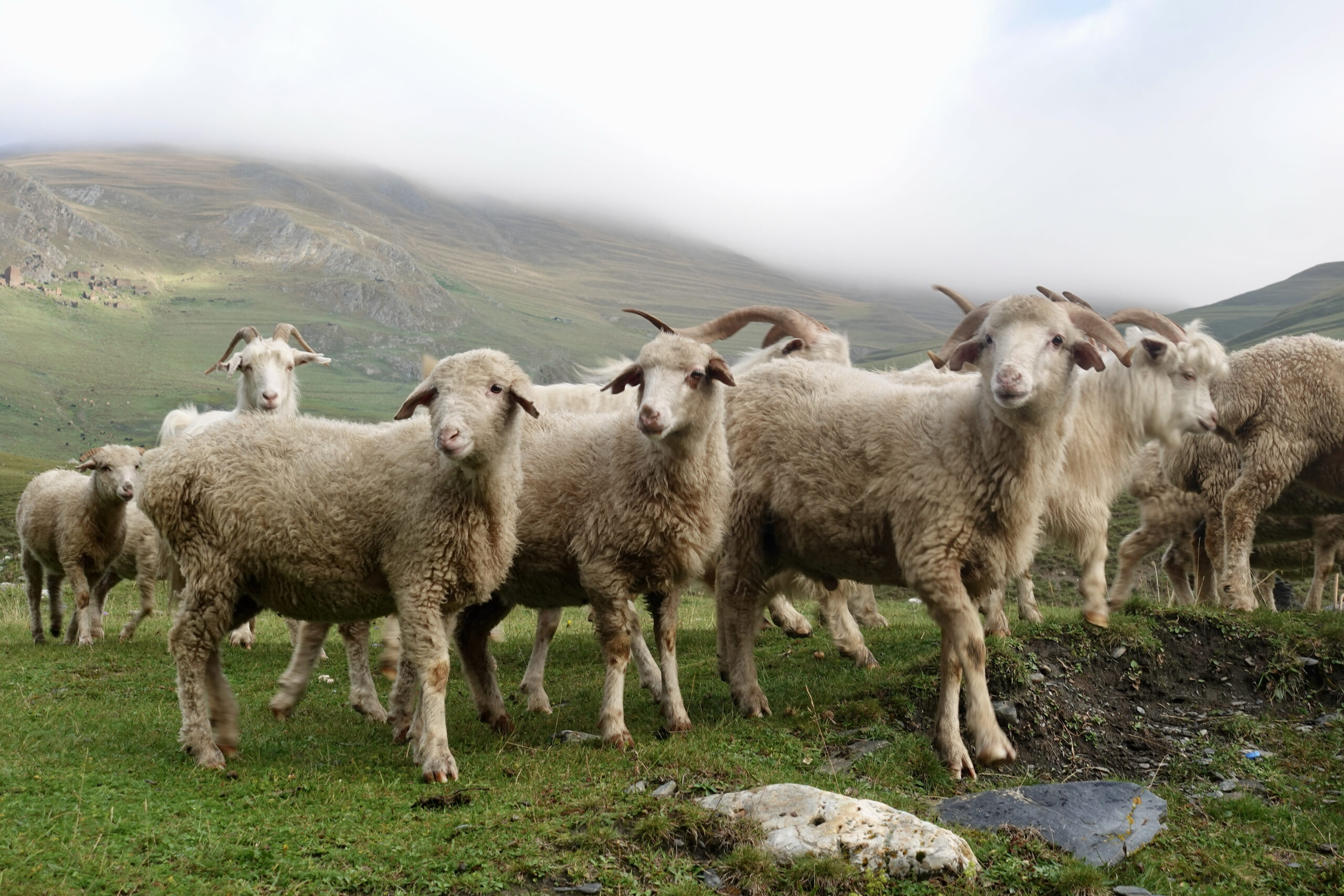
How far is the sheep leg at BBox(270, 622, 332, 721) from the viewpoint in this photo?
830 centimetres

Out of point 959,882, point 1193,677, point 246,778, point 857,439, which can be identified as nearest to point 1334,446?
point 1193,677

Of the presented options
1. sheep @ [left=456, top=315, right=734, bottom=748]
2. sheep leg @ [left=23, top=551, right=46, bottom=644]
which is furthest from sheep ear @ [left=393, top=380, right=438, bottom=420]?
sheep leg @ [left=23, top=551, right=46, bottom=644]

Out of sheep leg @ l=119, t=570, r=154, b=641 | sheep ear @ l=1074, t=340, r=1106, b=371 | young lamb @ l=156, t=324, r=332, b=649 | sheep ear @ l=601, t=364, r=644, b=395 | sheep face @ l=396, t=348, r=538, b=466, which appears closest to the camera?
sheep face @ l=396, t=348, r=538, b=466

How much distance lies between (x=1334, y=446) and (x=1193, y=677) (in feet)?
12.9

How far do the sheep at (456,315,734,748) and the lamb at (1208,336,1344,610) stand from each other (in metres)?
6.47

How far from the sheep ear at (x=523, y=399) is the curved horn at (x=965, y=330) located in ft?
11.9

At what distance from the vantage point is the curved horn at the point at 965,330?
9.06 m

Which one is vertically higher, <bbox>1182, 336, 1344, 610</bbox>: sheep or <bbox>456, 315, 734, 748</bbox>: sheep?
<bbox>1182, 336, 1344, 610</bbox>: sheep

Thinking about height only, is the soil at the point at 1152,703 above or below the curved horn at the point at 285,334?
below

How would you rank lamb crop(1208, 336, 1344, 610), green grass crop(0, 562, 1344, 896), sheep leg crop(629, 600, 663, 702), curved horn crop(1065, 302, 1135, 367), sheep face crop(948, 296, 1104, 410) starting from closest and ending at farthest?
1. green grass crop(0, 562, 1344, 896)
2. sheep face crop(948, 296, 1104, 410)
3. curved horn crop(1065, 302, 1135, 367)
4. sheep leg crop(629, 600, 663, 702)
5. lamb crop(1208, 336, 1344, 610)

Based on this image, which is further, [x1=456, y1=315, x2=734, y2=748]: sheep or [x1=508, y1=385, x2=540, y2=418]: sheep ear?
[x1=456, y1=315, x2=734, y2=748]: sheep

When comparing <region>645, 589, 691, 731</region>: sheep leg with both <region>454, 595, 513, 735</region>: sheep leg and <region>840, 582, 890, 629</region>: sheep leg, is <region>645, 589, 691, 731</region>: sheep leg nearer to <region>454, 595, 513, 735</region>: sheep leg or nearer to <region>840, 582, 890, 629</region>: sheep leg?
<region>454, 595, 513, 735</region>: sheep leg

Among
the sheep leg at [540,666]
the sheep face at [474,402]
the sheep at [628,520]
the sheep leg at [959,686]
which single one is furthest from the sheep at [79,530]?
the sheep leg at [959,686]

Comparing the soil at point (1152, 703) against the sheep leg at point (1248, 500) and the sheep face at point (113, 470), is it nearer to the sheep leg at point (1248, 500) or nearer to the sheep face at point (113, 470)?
the sheep leg at point (1248, 500)
